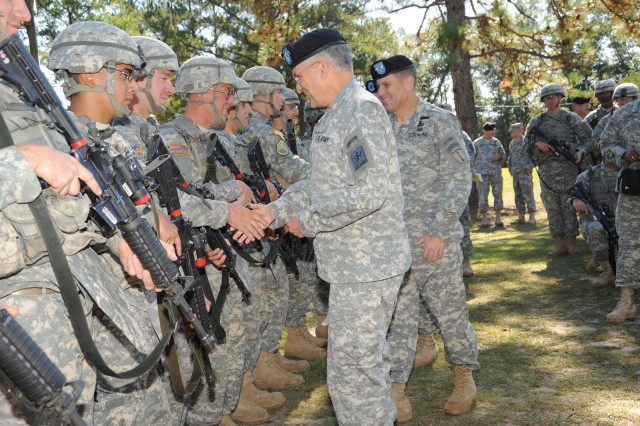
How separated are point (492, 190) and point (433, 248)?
10.7 m

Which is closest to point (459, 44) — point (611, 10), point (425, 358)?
point (611, 10)

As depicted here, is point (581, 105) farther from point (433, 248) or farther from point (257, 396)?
point (257, 396)

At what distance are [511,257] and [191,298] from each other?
7601mm

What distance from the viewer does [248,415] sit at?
15.2ft

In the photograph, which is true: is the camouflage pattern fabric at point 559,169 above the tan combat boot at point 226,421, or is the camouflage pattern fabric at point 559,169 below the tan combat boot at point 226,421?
above

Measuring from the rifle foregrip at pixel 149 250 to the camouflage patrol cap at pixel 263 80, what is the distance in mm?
3374

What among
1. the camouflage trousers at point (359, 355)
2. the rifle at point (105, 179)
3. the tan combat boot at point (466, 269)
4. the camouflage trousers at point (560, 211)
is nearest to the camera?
the rifle at point (105, 179)

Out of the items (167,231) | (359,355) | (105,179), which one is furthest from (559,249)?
(105,179)

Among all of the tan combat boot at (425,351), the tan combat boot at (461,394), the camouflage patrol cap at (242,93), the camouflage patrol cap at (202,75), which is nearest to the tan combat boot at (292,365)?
the tan combat boot at (425,351)

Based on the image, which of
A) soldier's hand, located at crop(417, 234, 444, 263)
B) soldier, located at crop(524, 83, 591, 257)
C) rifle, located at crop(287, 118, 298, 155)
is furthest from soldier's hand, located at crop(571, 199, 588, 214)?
soldier's hand, located at crop(417, 234, 444, 263)

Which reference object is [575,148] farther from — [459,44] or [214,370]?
[214,370]

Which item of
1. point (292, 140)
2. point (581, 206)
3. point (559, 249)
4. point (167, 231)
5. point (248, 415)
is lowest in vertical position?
point (248, 415)

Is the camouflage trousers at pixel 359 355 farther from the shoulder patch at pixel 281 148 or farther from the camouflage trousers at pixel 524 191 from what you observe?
the camouflage trousers at pixel 524 191

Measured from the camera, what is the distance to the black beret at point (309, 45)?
10.8ft
